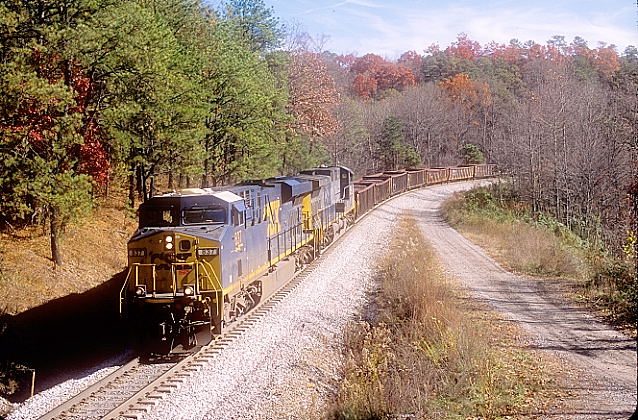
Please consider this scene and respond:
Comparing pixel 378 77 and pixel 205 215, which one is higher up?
pixel 378 77

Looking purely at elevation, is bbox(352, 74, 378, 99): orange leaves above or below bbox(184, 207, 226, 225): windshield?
above

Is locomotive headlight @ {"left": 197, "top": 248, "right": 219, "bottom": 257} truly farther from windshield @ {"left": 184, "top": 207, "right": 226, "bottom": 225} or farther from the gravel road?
the gravel road

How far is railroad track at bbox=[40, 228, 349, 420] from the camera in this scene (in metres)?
10.6

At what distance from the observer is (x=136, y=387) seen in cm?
1179

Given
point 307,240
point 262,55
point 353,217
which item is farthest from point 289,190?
point 262,55

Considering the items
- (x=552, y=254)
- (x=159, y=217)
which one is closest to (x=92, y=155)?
(x=159, y=217)

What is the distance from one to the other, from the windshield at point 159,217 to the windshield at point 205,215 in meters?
0.28

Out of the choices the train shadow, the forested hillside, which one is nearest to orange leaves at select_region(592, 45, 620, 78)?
the forested hillside

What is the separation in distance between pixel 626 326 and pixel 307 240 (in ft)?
42.9

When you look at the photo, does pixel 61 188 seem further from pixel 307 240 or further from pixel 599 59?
pixel 599 59

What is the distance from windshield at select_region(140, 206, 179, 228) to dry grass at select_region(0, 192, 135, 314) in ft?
18.6

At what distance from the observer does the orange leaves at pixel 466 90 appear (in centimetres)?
8644

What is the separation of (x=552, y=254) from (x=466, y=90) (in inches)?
2798

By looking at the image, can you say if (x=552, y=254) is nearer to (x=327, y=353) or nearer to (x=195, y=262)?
(x=327, y=353)
